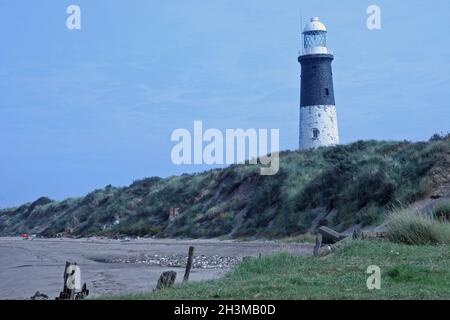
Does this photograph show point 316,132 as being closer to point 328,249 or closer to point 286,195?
point 286,195

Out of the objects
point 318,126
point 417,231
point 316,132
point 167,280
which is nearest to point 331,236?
point 417,231

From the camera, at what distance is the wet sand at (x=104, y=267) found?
15.2 metres

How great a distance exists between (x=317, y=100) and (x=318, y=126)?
5.29ft

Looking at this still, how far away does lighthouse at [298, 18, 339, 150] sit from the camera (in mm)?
44594

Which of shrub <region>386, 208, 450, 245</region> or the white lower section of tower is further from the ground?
the white lower section of tower

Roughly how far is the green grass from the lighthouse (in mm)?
30125

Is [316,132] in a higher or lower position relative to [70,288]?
higher

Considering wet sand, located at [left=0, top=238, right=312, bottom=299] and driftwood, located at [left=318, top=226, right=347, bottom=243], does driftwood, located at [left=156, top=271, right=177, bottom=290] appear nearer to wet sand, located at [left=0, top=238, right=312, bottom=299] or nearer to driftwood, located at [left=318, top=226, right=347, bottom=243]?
wet sand, located at [left=0, top=238, right=312, bottom=299]

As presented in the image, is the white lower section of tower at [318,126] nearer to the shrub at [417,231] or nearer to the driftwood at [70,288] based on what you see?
the shrub at [417,231]

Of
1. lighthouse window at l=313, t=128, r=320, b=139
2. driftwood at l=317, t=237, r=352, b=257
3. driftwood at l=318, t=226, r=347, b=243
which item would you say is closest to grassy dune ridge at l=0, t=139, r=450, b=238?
lighthouse window at l=313, t=128, r=320, b=139

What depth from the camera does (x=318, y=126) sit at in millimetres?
44594

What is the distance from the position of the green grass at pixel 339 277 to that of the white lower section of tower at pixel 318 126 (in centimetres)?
3004
